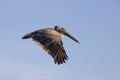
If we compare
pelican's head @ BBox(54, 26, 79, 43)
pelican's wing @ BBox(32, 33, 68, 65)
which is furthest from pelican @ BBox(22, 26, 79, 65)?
pelican's head @ BBox(54, 26, 79, 43)

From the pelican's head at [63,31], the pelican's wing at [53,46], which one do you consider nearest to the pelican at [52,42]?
the pelican's wing at [53,46]

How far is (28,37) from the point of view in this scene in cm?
5244

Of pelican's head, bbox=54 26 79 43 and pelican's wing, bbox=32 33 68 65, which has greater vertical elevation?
pelican's head, bbox=54 26 79 43

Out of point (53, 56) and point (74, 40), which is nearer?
point (53, 56)

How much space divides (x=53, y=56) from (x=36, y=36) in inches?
101

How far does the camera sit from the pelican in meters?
48.2

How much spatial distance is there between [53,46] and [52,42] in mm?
349

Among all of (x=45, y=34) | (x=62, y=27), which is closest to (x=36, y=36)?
(x=45, y=34)

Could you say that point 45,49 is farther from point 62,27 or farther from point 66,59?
point 62,27

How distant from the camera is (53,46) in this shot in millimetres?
48156

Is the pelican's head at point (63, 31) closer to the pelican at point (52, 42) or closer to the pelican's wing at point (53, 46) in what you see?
the pelican at point (52, 42)

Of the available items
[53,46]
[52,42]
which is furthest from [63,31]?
[53,46]

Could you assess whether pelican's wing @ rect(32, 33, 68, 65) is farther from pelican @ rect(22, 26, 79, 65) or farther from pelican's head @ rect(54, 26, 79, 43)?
pelican's head @ rect(54, 26, 79, 43)

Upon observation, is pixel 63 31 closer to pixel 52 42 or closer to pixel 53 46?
pixel 52 42
